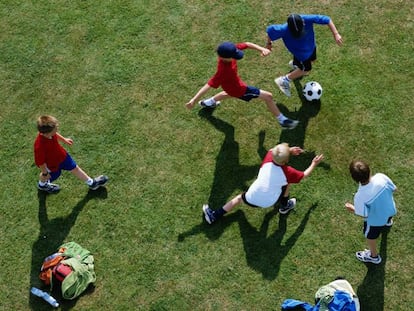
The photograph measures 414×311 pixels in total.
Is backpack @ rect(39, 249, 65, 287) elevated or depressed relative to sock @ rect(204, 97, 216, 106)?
depressed

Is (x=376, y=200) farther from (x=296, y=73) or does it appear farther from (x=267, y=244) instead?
(x=296, y=73)

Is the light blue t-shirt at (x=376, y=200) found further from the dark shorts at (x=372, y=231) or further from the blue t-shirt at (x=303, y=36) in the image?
the blue t-shirt at (x=303, y=36)

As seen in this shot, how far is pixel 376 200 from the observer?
673cm

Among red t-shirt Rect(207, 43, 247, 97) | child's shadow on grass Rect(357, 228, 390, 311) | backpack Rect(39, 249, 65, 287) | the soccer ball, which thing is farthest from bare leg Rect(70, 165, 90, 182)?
child's shadow on grass Rect(357, 228, 390, 311)

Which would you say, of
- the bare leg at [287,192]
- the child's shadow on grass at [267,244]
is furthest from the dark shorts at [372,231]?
the bare leg at [287,192]

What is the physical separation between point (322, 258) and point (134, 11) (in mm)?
5743

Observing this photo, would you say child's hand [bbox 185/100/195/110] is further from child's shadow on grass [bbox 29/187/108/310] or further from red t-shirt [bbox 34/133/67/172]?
red t-shirt [bbox 34/133/67/172]

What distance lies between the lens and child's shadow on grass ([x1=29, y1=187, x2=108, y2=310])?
25.1 ft

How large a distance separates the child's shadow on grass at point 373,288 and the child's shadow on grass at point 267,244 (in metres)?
1.11

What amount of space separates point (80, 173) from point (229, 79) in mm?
2692

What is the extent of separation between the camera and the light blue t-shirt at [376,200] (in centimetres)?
670

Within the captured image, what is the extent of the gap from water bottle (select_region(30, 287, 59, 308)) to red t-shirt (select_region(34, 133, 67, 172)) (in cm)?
178

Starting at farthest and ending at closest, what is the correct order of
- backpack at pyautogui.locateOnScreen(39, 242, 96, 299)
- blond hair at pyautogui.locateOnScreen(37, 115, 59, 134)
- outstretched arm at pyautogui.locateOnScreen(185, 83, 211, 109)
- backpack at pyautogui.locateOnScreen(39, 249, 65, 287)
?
outstretched arm at pyautogui.locateOnScreen(185, 83, 211, 109), backpack at pyautogui.locateOnScreen(39, 249, 65, 287), backpack at pyautogui.locateOnScreen(39, 242, 96, 299), blond hair at pyautogui.locateOnScreen(37, 115, 59, 134)

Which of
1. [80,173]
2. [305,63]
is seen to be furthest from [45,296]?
[305,63]
